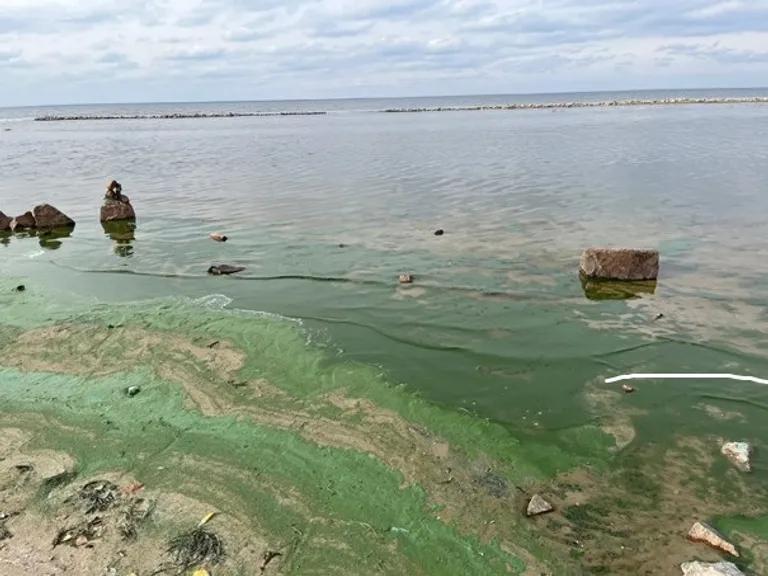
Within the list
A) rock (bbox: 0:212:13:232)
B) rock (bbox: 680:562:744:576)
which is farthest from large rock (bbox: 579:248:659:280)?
rock (bbox: 0:212:13:232)

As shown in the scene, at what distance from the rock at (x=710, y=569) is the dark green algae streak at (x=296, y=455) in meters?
1.38

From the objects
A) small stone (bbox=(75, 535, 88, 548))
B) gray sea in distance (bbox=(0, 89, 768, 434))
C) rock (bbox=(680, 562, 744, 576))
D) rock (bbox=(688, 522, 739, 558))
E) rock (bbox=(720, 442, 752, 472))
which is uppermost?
small stone (bbox=(75, 535, 88, 548))

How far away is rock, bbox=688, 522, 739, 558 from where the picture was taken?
694 cm

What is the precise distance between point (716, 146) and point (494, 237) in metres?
36.2

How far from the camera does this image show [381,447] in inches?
361

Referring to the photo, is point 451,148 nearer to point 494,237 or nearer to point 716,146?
point 716,146

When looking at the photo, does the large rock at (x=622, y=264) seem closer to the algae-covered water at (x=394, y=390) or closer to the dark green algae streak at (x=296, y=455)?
the algae-covered water at (x=394, y=390)

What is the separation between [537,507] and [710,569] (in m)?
1.99

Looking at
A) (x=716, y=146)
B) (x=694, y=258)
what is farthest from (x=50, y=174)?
(x=716, y=146)

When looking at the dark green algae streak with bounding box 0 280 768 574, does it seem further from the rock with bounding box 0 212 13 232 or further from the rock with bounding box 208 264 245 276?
the rock with bounding box 0 212 13 232

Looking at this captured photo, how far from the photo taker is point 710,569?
6449 mm

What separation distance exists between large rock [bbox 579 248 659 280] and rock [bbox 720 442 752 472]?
8116mm

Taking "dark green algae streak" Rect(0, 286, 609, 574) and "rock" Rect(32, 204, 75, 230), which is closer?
"dark green algae streak" Rect(0, 286, 609, 574)

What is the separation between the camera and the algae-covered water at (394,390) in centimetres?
734
